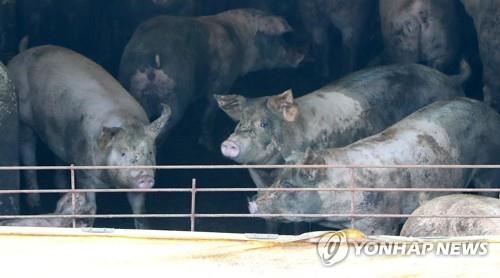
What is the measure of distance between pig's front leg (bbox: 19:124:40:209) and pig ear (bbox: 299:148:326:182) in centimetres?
272

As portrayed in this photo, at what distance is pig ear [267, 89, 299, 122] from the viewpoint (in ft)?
33.3

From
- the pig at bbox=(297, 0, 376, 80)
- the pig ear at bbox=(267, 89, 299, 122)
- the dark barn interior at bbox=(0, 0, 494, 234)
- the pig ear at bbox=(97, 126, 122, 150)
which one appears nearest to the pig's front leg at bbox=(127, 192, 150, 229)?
the dark barn interior at bbox=(0, 0, 494, 234)

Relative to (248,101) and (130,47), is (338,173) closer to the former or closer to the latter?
(248,101)

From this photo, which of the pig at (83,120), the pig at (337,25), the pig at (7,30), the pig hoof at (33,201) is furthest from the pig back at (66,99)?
the pig at (337,25)

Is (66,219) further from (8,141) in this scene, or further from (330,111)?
(330,111)

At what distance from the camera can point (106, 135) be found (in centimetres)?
1002

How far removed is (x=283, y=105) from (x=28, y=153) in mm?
2330

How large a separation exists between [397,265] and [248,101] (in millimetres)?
3700

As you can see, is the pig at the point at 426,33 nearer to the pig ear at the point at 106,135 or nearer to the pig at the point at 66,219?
the pig ear at the point at 106,135

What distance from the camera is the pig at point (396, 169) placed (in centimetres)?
928

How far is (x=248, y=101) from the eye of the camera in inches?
405

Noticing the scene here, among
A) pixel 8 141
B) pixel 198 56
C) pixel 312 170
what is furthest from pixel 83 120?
Answer: pixel 312 170

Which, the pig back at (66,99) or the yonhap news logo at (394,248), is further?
the pig back at (66,99)

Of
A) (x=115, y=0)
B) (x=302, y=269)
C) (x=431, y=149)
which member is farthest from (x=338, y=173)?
(x=115, y=0)
